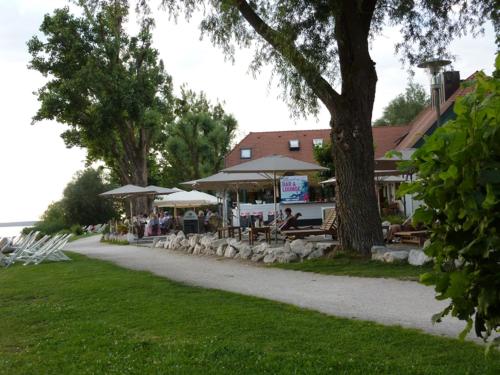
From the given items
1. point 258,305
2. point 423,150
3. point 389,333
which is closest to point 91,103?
point 258,305

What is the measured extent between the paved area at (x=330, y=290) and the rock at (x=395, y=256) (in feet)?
4.81

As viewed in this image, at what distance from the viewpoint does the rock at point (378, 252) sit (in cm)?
1249

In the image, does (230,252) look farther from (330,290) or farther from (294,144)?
(294,144)

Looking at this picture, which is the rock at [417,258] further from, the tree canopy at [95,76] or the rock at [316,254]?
the tree canopy at [95,76]

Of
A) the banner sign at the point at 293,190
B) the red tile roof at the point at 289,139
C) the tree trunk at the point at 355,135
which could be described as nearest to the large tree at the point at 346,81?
the tree trunk at the point at 355,135

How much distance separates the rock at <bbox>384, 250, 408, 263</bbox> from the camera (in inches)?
470

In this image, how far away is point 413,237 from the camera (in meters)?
15.3

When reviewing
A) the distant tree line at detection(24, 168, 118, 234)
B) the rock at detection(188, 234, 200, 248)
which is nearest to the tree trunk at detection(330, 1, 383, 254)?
the rock at detection(188, 234, 200, 248)

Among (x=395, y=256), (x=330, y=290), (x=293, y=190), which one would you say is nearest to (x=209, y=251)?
(x=395, y=256)

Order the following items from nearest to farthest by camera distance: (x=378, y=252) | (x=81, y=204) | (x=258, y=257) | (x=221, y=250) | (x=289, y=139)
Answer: (x=378, y=252) < (x=258, y=257) < (x=221, y=250) < (x=289, y=139) < (x=81, y=204)

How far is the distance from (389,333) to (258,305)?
2427 millimetres

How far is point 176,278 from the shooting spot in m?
12.3

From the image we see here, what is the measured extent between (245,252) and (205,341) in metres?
9.60

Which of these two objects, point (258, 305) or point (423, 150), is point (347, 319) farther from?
point (423, 150)
